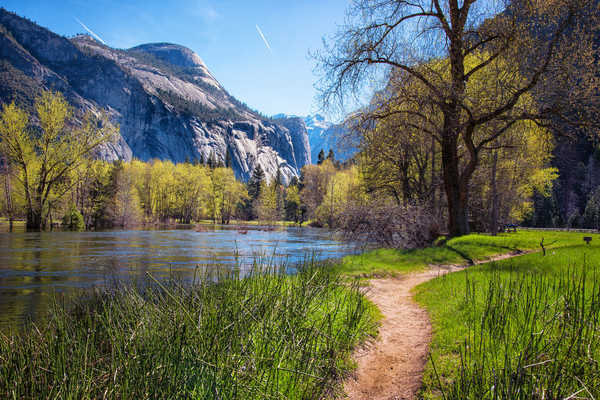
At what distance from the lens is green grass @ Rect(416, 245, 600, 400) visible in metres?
2.38

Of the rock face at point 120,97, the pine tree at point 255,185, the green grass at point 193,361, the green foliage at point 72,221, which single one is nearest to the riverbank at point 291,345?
the green grass at point 193,361

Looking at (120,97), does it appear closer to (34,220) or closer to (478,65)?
(34,220)

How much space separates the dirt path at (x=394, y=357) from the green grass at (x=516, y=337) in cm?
23

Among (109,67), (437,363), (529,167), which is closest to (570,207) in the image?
(529,167)

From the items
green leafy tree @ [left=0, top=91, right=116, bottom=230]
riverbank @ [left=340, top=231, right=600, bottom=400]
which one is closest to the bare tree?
riverbank @ [left=340, top=231, right=600, bottom=400]

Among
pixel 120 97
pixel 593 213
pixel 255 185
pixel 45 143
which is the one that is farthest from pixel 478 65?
pixel 120 97

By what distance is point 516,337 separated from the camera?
290 centimetres

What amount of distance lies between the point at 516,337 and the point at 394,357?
1905 mm

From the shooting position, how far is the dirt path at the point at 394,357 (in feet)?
11.7

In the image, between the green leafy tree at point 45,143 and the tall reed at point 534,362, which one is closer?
the tall reed at point 534,362

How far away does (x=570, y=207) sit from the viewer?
70375mm

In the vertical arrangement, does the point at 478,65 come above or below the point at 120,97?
below

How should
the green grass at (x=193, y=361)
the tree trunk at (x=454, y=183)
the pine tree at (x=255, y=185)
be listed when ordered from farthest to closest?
1. the pine tree at (x=255, y=185)
2. the tree trunk at (x=454, y=183)
3. the green grass at (x=193, y=361)

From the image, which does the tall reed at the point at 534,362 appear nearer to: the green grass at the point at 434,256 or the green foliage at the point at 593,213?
the green grass at the point at 434,256
